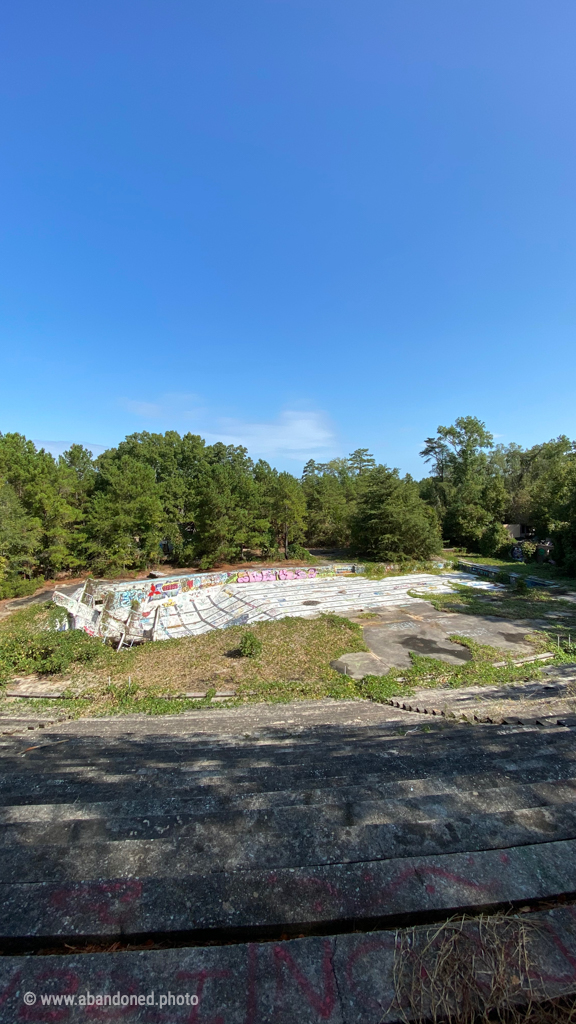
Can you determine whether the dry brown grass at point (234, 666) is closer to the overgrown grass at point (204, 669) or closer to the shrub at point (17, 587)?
the overgrown grass at point (204, 669)

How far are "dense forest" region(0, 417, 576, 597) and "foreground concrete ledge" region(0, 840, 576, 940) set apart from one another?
22.0 metres

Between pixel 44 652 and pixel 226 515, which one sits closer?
pixel 44 652

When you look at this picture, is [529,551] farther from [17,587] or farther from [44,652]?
[17,587]

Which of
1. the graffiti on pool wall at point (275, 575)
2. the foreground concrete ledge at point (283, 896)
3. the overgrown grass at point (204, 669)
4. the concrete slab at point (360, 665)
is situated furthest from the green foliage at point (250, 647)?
the graffiti on pool wall at point (275, 575)

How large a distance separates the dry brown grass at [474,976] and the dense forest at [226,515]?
906 inches

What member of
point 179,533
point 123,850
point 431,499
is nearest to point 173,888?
point 123,850

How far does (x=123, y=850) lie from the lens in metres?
1.82

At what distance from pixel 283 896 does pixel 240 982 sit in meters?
0.40

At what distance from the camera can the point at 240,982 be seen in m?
1.17

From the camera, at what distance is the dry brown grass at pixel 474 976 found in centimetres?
112

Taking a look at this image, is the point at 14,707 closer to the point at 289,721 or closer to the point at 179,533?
the point at 289,721

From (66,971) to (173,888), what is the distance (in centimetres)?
44

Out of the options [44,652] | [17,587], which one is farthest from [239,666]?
[17,587]

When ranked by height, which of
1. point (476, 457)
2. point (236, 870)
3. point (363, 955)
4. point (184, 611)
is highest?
point (476, 457)
